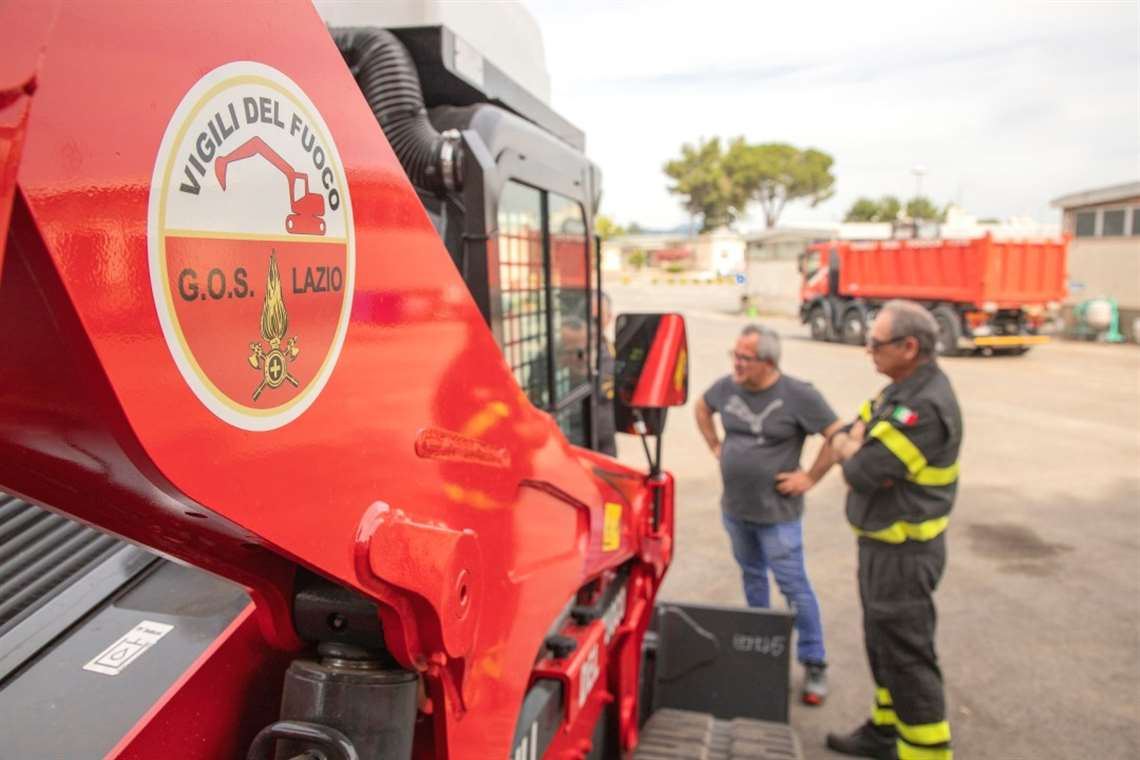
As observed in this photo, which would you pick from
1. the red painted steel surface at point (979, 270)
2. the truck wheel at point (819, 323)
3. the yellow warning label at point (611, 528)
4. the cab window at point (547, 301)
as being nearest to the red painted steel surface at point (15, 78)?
the cab window at point (547, 301)

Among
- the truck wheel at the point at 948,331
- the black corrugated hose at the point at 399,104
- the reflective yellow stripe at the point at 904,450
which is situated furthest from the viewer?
the truck wheel at the point at 948,331

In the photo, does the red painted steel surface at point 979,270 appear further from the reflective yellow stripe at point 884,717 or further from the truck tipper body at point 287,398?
the truck tipper body at point 287,398

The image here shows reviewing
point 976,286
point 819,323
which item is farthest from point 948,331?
point 819,323

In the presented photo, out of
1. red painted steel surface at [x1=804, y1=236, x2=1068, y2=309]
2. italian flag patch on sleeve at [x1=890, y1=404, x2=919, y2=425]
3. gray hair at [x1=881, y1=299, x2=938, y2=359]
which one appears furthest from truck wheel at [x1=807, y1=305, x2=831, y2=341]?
italian flag patch on sleeve at [x1=890, y1=404, x2=919, y2=425]

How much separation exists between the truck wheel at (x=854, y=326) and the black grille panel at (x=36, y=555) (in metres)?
18.5

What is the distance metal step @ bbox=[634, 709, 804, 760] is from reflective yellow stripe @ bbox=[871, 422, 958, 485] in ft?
3.47

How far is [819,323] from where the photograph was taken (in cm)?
2075

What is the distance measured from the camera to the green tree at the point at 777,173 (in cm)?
6538

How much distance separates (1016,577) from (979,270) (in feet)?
40.3

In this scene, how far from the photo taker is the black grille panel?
1682 mm

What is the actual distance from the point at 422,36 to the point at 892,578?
2.55 m

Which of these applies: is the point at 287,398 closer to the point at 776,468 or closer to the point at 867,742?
the point at 867,742

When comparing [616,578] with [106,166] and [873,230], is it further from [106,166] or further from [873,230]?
[873,230]

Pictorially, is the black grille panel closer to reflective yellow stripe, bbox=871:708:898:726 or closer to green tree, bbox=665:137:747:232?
reflective yellow stripe, bbox=871:708:898:726
